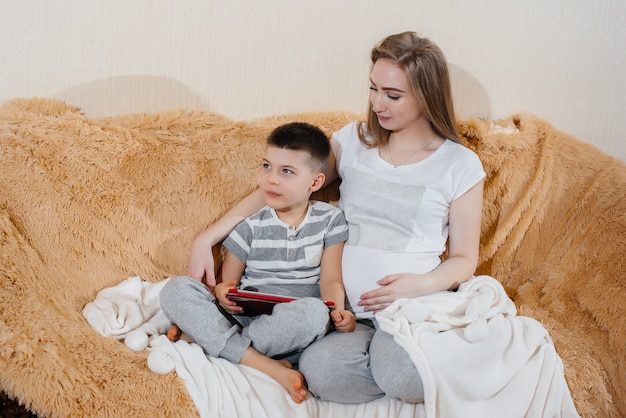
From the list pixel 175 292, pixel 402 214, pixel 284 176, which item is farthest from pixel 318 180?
pixel 175 292

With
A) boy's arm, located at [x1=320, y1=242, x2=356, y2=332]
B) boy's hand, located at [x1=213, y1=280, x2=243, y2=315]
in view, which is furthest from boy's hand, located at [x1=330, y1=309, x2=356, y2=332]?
boy's hand, located at [x1=213, y1=280, x2=243, y2=315]

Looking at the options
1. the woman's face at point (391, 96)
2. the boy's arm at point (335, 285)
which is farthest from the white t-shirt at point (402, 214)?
the woman's face at point (391, 96)

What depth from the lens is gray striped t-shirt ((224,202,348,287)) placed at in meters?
1.74

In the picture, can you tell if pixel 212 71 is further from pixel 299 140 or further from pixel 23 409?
pixel 23 409

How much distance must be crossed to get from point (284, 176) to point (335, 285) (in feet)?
1.03

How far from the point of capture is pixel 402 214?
1.75 m

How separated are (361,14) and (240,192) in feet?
2.31

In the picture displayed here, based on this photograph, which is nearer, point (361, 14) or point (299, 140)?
point (299, 140)

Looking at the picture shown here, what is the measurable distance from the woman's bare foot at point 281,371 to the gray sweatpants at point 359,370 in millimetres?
39

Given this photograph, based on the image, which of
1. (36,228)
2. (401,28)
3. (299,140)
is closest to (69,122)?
(36,228)

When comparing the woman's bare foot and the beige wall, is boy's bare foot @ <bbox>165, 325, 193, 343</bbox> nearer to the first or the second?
the woman's bare foot

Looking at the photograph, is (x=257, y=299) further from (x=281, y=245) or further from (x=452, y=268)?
(x=452, y=268)

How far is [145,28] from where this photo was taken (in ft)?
6.55

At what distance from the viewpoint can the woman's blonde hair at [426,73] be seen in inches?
66.7
